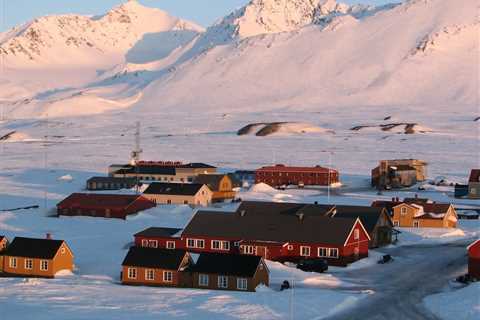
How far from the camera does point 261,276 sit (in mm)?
38688

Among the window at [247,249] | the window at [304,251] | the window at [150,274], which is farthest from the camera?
the window at [247,249]

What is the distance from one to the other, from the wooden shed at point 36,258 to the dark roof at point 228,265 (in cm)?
691

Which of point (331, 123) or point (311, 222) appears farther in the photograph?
point (331, 123)

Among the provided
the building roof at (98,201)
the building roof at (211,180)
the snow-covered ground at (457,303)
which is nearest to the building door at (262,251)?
the snow-covered ground at (457,303)

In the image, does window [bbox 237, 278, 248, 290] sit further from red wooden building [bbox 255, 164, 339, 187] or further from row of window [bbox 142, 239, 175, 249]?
red wooden building [bbox 255, 164, 339, 187]

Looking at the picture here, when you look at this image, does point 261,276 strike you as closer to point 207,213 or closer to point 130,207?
point 207,213

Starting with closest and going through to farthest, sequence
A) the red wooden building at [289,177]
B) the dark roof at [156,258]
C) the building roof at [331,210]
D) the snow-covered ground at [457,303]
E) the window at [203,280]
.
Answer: the snow-covered ground at [457,303]
the window at [203,280]
the dark roof at [156,258]
the building roof at [331,210]
the red wooden building at [289,177]

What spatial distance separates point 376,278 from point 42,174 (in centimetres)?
6403

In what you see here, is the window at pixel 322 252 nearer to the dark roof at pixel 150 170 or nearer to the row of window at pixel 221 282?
the row of window at pixel 221 282

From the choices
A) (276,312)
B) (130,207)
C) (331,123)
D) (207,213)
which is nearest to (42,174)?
(130,207)

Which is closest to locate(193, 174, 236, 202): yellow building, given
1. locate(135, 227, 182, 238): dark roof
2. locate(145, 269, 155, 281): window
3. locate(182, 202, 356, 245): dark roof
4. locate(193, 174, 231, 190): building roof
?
locate(193, 174, 231, 190): building roof

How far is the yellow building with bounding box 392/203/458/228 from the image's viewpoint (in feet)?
188

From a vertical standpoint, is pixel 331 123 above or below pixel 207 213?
above

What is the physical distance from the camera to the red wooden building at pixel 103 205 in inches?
2468
